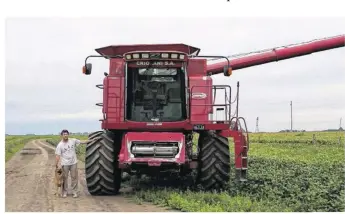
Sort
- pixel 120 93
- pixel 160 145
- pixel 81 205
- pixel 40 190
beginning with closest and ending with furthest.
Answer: pixel 81 205 < pixel 160 145 < pixel 120 93 < pixel 40 190

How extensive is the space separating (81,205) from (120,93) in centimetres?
290

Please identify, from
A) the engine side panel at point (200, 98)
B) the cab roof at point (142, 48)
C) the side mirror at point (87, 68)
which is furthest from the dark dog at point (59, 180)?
the engine side panel at point (200, 98)

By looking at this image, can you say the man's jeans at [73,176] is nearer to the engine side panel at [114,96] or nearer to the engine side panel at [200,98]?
the engine side panel at [114,96]

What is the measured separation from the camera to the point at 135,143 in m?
12.5

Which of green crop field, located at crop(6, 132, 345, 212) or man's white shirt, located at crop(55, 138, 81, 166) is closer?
green crop field, located at crop(6, 132, 345, 212)

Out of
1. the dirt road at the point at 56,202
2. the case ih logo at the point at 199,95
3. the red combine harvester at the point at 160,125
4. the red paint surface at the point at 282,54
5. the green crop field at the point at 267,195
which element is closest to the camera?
the green crop field at the point at 267,195

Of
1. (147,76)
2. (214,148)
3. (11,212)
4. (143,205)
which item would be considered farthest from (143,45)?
(11,212)

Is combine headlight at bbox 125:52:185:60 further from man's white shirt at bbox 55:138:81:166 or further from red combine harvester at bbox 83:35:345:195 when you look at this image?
man's white shirt at bbox 55:138:81:166

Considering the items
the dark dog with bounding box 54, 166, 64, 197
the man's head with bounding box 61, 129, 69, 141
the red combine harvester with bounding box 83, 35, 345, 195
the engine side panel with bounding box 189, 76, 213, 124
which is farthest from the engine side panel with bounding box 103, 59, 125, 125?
the engine side panel with bounding box 189, 76, 213, 124

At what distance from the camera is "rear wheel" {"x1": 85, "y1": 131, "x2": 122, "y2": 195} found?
12.7 m

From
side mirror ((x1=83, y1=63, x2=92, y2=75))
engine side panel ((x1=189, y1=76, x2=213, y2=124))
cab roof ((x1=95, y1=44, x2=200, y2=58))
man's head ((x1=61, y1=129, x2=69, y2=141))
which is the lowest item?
man's head ((x1=61, y1=129, x2=69, y2=141))

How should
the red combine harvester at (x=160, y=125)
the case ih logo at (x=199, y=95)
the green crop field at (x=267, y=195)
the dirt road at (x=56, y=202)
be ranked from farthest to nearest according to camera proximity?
the case ih logo at (x=199, y=95) → the red combine harvester at (x=160, y=125) → the dirt road at (x=56, y=202) → the green crop field at (x=267, y=195)

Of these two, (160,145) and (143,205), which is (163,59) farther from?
(143,205)

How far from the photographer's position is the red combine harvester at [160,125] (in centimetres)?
1243
